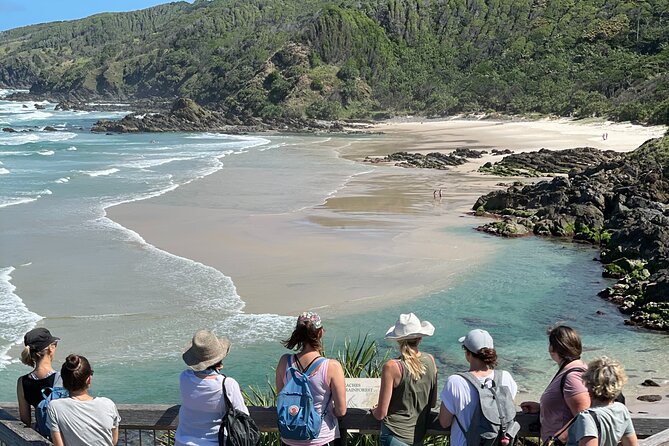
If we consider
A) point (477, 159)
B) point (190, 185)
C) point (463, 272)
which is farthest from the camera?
point (477, 159)

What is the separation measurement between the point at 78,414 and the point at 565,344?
2.95 m

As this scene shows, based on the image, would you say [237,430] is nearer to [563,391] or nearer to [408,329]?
[408,329]

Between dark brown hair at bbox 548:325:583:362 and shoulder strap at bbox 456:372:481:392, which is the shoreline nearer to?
dark brown hair at bbox 548:325:583:362

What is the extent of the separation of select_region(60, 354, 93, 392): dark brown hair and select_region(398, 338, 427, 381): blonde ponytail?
190cm

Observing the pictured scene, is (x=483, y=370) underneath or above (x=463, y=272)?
above

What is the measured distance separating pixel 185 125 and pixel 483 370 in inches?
3643

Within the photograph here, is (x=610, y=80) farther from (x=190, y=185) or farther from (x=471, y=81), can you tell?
(x=190, y=185)

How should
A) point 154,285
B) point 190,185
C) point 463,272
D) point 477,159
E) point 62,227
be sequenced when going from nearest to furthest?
1. point 154,285
2. point 463,272
3. point 62,227
4. point 190,185
5. point 477,159

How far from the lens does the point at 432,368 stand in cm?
501

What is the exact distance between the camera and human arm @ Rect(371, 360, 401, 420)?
479 centimetres

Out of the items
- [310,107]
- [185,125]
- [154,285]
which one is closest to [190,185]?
[154,285]

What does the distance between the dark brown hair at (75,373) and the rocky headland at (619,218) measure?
1351 cm

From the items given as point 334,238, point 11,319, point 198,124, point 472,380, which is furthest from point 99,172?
point 198,124

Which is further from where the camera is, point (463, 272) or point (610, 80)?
point (610, 80)
